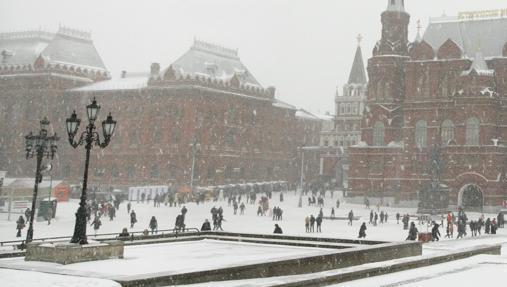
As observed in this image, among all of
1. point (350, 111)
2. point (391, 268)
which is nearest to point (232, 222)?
point (391, 268)

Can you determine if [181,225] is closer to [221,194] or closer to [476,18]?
[221,194]

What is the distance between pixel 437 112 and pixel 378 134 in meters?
6.39

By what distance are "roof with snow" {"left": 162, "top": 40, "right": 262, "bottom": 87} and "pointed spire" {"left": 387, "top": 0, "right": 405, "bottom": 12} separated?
64.7ft

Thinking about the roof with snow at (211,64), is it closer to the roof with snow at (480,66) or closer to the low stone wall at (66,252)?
the roof with snow at (480,66)

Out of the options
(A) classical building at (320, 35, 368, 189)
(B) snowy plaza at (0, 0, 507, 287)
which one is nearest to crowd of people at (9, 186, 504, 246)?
(B) snowy plaza at (0, 0, 507, 287)

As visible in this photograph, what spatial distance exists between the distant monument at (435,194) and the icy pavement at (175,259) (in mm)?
33297

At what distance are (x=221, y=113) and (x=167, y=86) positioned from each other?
6.63m

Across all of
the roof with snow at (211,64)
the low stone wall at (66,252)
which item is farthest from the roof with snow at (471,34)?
the low stone wall at (66,252)

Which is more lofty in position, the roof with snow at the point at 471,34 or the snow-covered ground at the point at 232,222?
the roof with snow at the point at 471,34

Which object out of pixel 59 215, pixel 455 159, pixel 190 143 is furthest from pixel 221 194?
pixel 455 159

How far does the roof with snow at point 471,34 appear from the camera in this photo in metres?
64.2

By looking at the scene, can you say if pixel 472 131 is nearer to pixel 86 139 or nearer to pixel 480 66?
pixel 480 66

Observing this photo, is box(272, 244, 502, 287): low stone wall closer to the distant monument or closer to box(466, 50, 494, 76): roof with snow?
the distant monument

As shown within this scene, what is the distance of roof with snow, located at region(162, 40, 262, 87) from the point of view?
74812 millimetres
